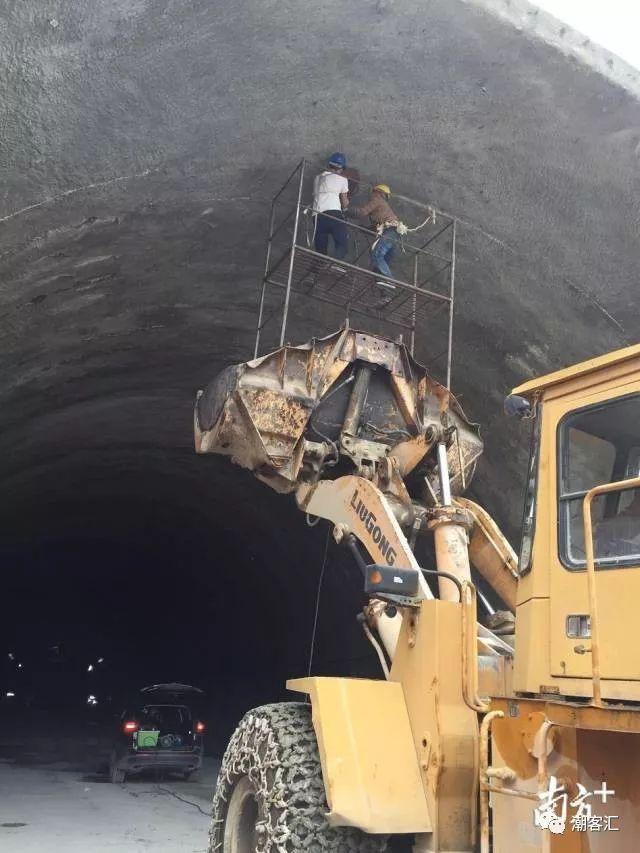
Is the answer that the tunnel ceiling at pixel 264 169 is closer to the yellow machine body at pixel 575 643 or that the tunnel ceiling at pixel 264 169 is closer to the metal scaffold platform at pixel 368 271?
the metal scaffold platform at pixel 368 271

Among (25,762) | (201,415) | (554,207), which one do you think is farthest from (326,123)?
(25,762)

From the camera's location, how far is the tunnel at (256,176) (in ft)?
18.4

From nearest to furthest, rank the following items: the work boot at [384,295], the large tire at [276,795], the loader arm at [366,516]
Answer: the large tire at [276,795], the loader arm at [366,516], the work boot at [384,295]

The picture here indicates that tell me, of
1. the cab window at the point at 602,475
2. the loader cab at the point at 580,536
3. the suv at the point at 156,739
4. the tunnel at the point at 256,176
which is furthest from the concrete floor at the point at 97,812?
the cab window at the point at 602,475

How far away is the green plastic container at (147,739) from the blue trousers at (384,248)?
749 cm

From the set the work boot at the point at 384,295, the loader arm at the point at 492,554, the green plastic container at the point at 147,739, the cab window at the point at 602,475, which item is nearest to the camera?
the cab window at the point at 602,475

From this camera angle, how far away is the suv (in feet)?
35.5

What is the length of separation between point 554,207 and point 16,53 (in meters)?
4.55

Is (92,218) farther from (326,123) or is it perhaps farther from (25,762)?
(25,762)

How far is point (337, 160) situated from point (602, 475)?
4457 mm

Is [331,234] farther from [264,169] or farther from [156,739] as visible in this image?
[156,739]

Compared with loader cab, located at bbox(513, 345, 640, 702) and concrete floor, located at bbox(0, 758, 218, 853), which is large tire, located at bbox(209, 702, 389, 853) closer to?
loader cab, located at bbox(513, 345, 640, 702)

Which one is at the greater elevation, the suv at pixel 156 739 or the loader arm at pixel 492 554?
the loader arm at pixel 492 554

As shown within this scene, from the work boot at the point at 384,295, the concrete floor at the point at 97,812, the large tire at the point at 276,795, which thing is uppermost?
the work boot at the point at 384,295
